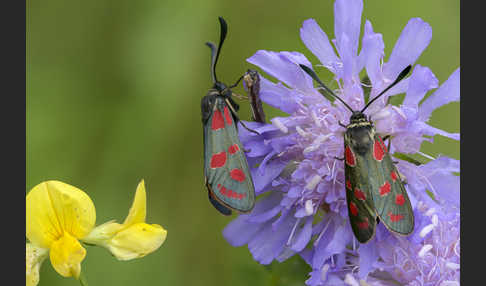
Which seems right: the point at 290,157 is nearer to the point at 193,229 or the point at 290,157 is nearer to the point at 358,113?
the point at 358,113

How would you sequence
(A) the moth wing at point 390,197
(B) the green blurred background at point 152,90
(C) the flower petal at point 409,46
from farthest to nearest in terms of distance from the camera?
(B) the green blurred background at point 152,90 < (C) the flower petal at point 409,46 < (A) the moth wing at point 390,197

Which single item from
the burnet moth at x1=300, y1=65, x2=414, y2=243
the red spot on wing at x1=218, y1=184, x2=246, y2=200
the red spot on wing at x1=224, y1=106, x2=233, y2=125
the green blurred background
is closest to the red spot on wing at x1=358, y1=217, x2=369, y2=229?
the burnet moth at x1=300, y1=65, x2=414, y2=243

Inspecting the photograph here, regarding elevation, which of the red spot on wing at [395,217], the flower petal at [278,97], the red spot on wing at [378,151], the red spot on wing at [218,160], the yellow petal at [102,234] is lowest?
the yellow petal at [102,234]

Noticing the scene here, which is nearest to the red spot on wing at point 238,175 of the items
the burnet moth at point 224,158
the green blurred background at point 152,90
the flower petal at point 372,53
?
the burnet moth at point 224,158

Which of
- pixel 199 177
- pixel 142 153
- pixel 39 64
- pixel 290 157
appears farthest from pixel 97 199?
pixel 290 157

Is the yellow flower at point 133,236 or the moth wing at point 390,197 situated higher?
the moth wing at point 390,197

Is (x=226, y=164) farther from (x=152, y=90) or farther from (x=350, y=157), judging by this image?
(x=152, y=90)

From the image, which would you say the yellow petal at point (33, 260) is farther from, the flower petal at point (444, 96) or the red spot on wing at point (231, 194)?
the flower petal at point (444, 96)
